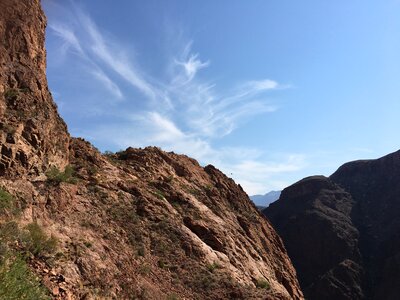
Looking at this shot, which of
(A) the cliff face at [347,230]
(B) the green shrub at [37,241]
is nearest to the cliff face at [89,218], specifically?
(B) the green shrub at [37,241]

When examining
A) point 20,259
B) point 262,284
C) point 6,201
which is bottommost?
point 262,284

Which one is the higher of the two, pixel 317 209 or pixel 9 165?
pixel 317 209

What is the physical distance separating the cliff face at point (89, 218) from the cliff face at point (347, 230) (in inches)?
2254

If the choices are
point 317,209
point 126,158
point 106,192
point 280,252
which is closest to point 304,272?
point 317,209

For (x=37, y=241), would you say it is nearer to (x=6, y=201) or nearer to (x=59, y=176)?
(x=6, y=201)

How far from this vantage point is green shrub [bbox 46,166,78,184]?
14847mm

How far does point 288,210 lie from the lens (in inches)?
3829

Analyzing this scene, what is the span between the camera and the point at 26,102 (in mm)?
15688

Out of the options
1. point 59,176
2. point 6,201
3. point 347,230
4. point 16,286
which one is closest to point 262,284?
point 59,176

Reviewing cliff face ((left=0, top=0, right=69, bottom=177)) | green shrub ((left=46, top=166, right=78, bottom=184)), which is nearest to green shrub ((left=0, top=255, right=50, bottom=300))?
cliff face ((left=0, top=0, right=69, bottom=177))

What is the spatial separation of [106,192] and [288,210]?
277ft

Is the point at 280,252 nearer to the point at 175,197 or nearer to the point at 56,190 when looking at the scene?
the point at 175,197

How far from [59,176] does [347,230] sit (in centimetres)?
8147

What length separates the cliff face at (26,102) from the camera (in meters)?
13.9
